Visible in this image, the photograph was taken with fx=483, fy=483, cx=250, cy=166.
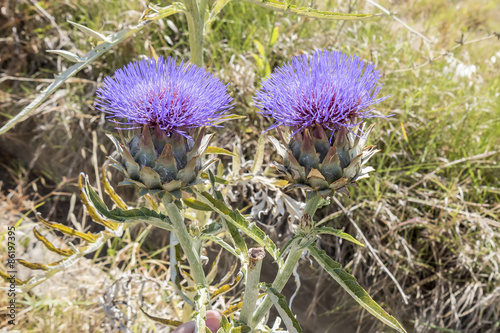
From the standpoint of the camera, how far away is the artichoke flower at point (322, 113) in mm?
866

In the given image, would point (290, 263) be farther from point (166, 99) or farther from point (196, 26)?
point (196, 26)

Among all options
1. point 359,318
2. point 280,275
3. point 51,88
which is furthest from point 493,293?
point 51,88

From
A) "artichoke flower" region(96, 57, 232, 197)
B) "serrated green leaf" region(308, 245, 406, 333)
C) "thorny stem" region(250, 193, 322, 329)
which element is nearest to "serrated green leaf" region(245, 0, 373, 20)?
"artichoke flower" region(96, 57, 232, 197)

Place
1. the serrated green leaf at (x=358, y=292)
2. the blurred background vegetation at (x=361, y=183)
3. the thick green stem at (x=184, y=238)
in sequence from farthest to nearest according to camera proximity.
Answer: the blurred background vegetation at (x=361, y=183)
the thick green stem at (x=184, y=238)
the serrated green leaf at (x=358, y=292)

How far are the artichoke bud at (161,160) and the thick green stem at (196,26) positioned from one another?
0.66 feet

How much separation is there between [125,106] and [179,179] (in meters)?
0.16

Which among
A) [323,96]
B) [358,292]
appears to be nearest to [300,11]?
[323,96]

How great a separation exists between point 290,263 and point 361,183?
101 cm

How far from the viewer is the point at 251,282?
2.86 feet

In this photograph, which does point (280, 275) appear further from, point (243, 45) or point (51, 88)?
point (243, 45)

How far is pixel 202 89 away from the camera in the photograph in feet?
2.90

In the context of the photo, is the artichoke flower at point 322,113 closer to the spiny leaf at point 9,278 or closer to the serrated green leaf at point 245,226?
the serrated green leaf at point 245,226

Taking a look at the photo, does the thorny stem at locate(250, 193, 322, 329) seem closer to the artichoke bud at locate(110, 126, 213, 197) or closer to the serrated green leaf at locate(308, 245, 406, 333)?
the serrated green leaf at locate(308, 245, 406, 333)

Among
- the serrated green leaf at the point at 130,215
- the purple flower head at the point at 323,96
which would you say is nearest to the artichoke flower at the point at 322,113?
the purple flower head at the point at 323,96
